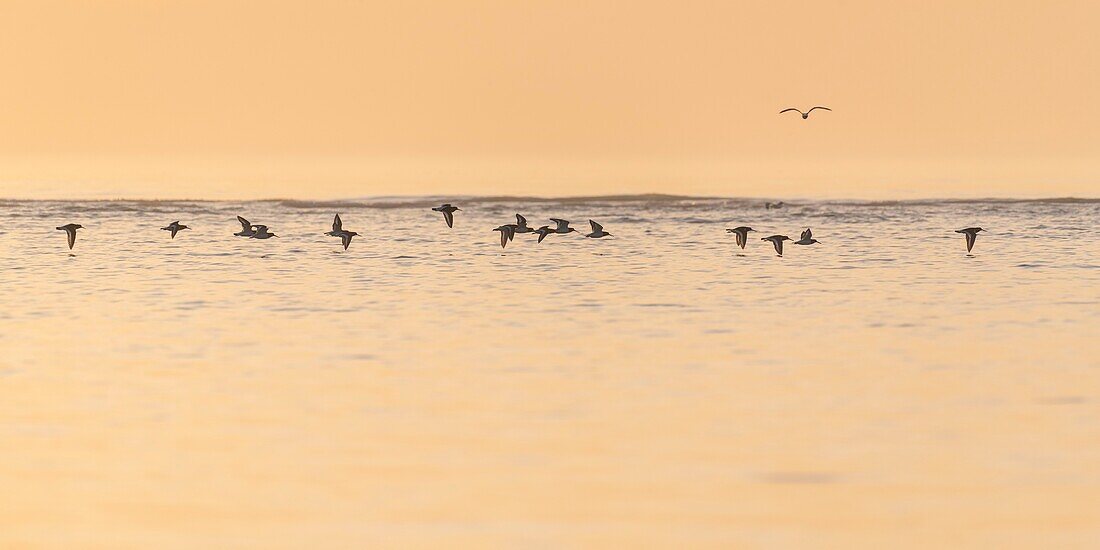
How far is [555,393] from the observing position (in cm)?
1836

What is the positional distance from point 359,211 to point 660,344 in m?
68.3

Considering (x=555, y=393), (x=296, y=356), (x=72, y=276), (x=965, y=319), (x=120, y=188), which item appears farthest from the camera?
(x=120, y=188)

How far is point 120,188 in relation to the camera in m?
121

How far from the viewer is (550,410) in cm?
1708

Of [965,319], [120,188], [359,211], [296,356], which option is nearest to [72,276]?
[296,356]

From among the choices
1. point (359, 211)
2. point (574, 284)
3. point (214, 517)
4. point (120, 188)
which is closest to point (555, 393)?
point (214, 517)

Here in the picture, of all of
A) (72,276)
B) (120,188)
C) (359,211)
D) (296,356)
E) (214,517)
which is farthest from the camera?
(120,188)

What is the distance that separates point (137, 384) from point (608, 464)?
740 centimetres

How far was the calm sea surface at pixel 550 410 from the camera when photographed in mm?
12078

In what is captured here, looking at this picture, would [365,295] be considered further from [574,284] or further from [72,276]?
[72,276]

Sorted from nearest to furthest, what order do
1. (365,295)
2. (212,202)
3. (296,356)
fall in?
1. (296,356)
2. (365,295)
3. (212,202)

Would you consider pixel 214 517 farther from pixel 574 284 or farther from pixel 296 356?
pixel 574 284

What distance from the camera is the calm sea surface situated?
12.1 metres

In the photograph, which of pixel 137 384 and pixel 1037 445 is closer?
pixel 1037 445
